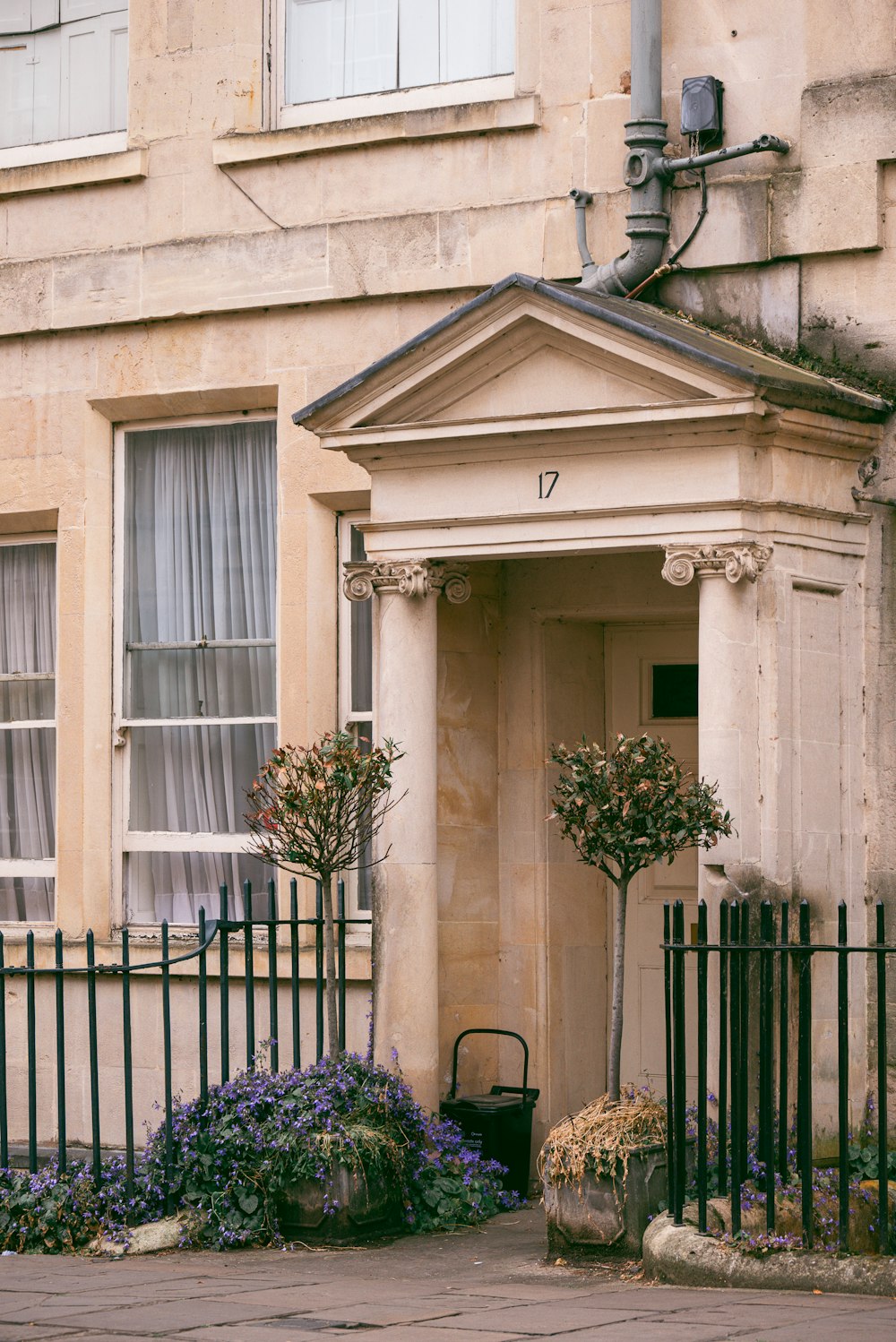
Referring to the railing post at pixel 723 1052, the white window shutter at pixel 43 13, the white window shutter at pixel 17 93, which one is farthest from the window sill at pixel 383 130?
the railing post at pixel 723 1052

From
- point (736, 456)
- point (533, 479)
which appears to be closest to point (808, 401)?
point (736, 456)

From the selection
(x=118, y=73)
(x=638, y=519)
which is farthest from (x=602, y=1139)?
(x=118, y=73)

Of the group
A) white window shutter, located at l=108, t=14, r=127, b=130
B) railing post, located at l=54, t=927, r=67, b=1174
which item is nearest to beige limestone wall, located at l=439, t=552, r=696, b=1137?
railing post, located at l=54, t=927, r=67, b=1174

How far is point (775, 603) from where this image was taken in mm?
9039

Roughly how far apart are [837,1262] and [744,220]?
15.5ft

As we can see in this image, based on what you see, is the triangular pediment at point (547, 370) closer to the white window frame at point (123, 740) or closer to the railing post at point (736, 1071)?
the white window frame at point (123, 740)

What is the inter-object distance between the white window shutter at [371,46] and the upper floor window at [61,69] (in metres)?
1.39

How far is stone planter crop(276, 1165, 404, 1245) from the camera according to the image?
29.0 ft

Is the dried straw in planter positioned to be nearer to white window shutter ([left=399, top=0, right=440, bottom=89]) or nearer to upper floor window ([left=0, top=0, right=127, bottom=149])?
white window shutter ([left=399, top=0, right=440, bottom=89])

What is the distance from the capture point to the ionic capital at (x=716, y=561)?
891 cm

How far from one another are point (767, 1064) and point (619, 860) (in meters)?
1.04

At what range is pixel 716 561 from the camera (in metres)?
8.95

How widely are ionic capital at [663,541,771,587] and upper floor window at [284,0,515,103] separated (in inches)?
126

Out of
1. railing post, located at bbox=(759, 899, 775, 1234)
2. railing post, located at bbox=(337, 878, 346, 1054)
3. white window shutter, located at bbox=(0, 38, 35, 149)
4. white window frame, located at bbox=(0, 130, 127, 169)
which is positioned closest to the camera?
railing post, located at bbox=(759, 899, 775, 1234)
